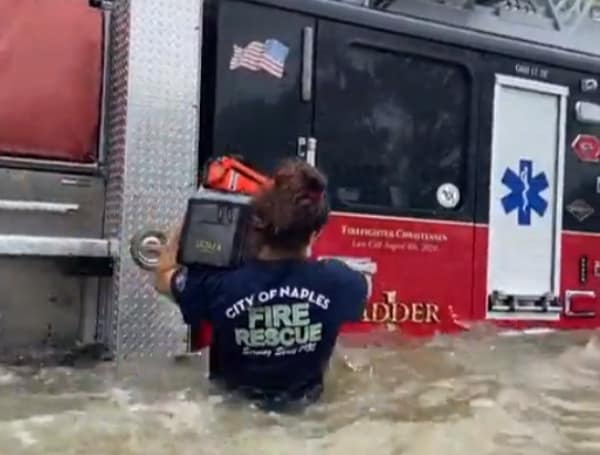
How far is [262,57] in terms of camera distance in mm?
4672

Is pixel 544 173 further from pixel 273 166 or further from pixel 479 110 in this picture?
pixel 273 166

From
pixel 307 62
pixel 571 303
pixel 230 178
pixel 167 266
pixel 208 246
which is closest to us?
pixel 208 246

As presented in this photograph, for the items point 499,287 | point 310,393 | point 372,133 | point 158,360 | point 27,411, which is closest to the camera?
point 27,411

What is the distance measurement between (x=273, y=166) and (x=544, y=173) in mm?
1466

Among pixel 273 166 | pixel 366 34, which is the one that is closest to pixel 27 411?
pixel 273 166

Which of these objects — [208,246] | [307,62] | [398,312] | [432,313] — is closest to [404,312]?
[398,312]

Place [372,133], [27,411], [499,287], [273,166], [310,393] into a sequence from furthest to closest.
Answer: [499,287]
[372,133]
[273,166]
[310,393]
[27,411]

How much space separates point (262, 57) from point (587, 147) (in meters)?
1.84

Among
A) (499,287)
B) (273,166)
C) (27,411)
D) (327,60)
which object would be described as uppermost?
(327,60)

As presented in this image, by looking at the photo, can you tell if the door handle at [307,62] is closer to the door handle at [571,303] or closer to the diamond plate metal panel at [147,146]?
the diamond plate metal panel at [147,146]

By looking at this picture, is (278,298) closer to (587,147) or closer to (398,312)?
(398,312)

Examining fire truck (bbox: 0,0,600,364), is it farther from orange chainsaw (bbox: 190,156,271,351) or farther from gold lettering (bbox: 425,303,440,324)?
orange chainsaw (bbox: 190,156,271,351)

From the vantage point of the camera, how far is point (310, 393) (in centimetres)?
396

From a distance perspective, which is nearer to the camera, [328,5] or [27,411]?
[27,411]
